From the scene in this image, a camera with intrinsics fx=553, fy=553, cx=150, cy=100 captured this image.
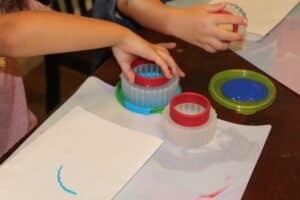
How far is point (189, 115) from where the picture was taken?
0.78 metres

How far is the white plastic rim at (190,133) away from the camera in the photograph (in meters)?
0.78

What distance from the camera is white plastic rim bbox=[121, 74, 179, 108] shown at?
843 millimetres

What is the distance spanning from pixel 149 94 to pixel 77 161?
0.53ft

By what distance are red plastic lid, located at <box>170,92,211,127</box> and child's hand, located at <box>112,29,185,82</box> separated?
2.0 inches

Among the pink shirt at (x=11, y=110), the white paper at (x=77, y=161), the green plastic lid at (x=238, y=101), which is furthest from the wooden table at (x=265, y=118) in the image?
the pink shirt at (x=11, y=110)

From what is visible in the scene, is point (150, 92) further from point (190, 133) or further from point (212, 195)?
point (212, 195)

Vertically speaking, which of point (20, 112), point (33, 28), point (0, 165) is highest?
point (33, 28)

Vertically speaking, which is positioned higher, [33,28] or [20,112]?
[33,28]

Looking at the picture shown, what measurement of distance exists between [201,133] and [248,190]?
0.36 ft

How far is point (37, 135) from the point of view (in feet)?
2.62

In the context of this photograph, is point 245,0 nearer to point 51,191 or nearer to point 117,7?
point 117,7

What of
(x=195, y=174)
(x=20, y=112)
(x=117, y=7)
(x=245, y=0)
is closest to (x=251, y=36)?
(x=245, y=0)

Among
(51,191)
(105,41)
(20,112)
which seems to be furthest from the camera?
(20,112)

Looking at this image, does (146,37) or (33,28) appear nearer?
(33,28)
